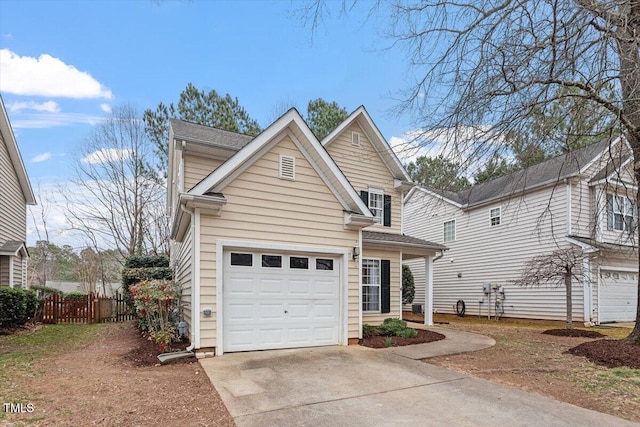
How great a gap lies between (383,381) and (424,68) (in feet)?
16.4

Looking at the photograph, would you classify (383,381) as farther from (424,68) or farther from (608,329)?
(608,329)

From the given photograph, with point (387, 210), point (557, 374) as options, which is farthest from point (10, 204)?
point (557, 374)

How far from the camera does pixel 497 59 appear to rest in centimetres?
598

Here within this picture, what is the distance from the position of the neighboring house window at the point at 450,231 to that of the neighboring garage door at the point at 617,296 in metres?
6.77

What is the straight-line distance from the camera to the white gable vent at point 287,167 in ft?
28.8

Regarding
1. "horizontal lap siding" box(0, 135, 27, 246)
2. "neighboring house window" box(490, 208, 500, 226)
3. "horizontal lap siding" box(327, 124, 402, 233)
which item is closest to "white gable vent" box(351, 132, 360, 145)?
"horizontal lap siding" box(327, 124, 402, 233)

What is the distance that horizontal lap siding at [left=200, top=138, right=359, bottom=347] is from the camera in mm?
7711

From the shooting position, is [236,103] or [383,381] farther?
[236,103]

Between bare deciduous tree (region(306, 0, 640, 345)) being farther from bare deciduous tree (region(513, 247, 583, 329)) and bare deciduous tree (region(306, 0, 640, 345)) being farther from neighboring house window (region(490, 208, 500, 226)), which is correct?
neighboring house window (region(490, 208, 500, 226))

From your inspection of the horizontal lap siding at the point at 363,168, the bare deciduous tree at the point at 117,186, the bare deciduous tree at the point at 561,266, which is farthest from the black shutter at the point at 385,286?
the bare deciduous tree at the point at 117,186

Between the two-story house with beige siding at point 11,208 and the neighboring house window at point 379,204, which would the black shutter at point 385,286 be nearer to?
the neighboring house window at point 379,204

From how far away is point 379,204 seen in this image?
14.1 m

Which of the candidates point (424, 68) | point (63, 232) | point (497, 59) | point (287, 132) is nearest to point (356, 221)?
point (287, 132)

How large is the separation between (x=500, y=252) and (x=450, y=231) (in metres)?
3.42
